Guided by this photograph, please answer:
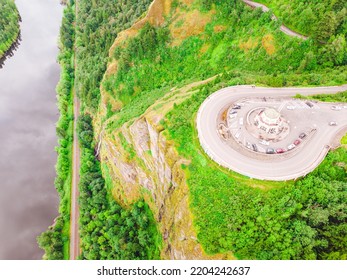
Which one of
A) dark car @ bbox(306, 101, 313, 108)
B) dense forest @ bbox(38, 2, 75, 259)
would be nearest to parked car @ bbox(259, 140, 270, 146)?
dark car @ bbox(306, 101, 313, 108)

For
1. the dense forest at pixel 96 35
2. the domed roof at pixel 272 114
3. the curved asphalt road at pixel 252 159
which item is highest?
the dense forest at pixel 96 35

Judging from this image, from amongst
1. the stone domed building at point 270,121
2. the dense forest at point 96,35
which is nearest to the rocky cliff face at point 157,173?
the stone domed building at point 270,121

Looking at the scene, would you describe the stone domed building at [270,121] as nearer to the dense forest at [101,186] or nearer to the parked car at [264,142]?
the parked car at [264,142]

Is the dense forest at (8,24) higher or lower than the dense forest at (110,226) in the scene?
higher

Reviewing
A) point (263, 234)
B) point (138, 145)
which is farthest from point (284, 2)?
point (263, 234)

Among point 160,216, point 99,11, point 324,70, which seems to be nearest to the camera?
point 160,216

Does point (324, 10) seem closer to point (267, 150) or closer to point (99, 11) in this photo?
point (267, 150)

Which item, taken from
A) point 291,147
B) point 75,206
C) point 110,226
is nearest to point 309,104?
point 291,147
